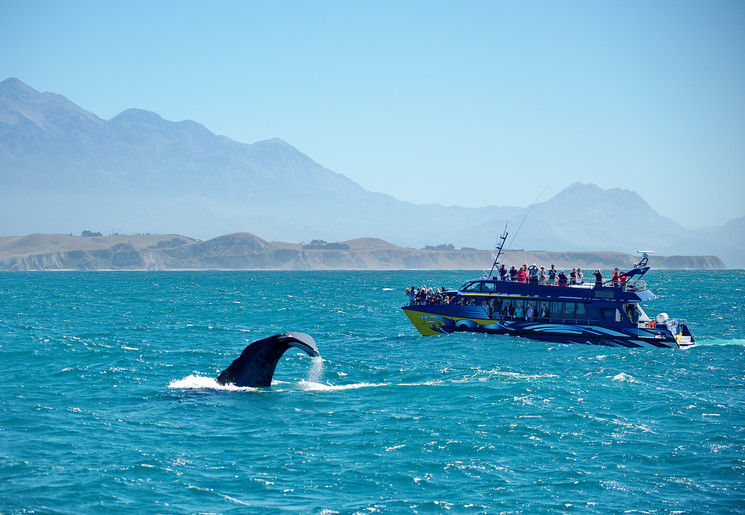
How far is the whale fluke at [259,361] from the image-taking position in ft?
76.5

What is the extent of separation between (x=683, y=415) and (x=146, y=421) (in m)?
16.7

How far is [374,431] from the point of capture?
21.6m

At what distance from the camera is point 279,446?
19891 mm

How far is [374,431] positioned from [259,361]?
5.24 m

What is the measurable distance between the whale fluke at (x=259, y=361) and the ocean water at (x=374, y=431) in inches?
20.4

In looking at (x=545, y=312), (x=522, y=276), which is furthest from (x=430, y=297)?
(x=545, y=312)

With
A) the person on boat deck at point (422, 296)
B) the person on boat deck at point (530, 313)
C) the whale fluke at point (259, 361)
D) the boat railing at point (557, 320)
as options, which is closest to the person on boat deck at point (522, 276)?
the person on boat deck at point (530, 313)

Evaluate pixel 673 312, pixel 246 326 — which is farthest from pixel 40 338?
pixel 673 312

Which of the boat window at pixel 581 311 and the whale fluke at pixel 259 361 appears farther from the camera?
the boat window at pixel 581 311

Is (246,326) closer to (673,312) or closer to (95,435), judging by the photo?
(95,435)

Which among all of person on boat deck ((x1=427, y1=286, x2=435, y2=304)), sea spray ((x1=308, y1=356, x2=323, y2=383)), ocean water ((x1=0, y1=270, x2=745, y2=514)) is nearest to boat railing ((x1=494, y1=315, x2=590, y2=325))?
ocean water ((x1=0, y1=270, x2=745, y2=514))

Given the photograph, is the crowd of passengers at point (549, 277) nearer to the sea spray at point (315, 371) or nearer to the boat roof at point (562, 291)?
the boat roof at point (562, 291)

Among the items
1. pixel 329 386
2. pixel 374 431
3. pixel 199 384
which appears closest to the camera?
pixel 374 431

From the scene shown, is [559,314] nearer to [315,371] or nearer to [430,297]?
[430,297]
